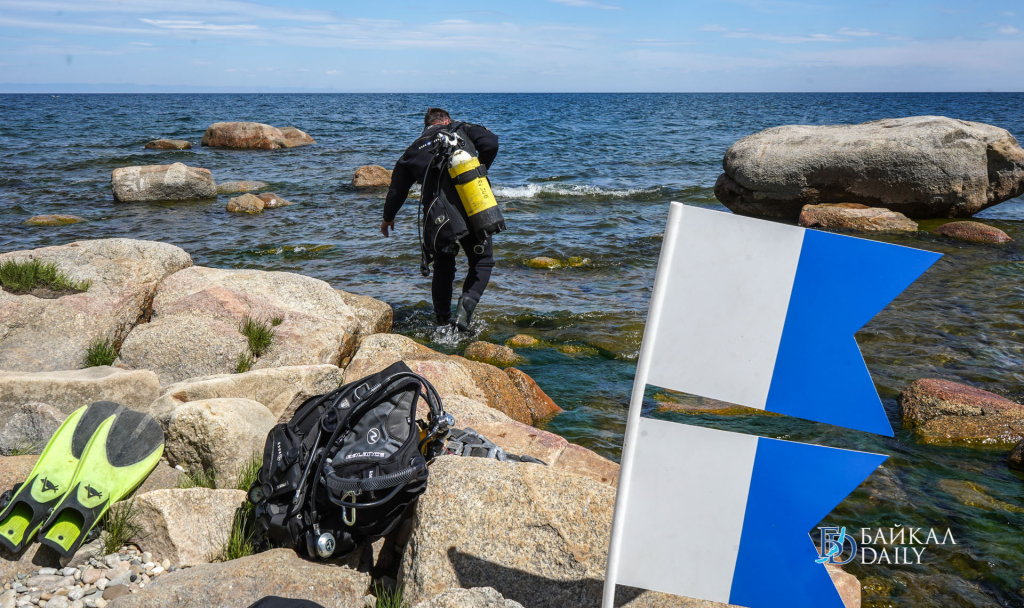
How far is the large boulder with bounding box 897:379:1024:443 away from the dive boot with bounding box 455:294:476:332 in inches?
155

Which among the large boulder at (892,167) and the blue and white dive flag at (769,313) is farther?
the large boulder at (892,167)

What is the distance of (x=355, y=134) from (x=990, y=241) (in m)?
30.8

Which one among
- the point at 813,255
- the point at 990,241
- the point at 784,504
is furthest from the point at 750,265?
the point at 990,241

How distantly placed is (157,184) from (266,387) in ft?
45.1

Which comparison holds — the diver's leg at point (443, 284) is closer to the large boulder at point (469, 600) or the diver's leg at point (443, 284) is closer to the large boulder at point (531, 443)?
the large boulder at point (531, 443)

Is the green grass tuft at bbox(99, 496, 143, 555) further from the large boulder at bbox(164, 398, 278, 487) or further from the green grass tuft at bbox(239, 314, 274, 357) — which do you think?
the green grass tuft at bbox(239, 314, 274, 357)

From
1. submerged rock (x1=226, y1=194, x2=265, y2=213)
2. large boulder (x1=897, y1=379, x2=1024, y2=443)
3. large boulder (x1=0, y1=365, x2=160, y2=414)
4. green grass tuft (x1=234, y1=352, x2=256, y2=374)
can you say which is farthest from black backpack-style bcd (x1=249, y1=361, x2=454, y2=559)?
submerged rock (x1=226, y1=194, x2=265, y2=213)

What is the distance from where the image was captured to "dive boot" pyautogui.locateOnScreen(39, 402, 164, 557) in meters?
2.90

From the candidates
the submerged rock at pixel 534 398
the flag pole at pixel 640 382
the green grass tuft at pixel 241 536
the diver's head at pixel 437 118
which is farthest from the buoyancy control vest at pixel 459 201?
the flag pole at pixel 640 382

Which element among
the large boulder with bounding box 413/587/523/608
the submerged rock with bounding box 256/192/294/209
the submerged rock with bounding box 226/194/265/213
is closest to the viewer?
the large boulder with bounding box 413/587/523/608

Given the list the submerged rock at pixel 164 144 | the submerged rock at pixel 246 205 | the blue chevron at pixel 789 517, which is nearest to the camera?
the blue chevron at pixel 789 517

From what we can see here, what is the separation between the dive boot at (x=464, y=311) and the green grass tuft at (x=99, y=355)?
10.2 ft

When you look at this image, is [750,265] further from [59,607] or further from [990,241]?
[990,241]

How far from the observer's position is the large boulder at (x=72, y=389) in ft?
12.6
